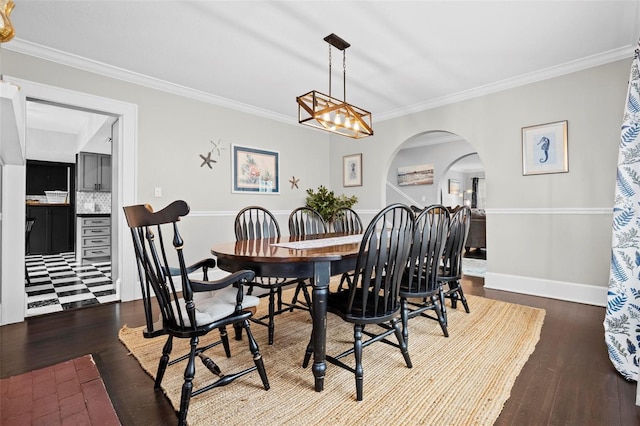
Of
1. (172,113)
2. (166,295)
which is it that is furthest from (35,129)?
(166,295)

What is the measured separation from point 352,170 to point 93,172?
5.16 meters

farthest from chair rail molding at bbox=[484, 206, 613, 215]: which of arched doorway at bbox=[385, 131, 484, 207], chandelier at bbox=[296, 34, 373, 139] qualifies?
arched doorway at bbox=[385, 131, 484, 207]

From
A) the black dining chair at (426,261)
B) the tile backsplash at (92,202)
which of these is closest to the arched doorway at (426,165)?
the black dining chair at (426,261)

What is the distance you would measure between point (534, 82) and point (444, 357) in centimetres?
319

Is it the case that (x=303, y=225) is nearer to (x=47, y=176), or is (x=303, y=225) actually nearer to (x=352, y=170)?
(x=352, y=170)

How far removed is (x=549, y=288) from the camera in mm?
3354

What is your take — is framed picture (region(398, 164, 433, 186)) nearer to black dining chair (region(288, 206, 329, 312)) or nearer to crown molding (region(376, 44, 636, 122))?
crown molding (region(376, 44, 636, 122))

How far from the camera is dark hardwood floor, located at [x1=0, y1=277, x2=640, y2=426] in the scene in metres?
1.43

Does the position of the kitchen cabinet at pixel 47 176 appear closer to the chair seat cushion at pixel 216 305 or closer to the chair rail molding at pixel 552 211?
the chair seat cushion at pixel 216 305

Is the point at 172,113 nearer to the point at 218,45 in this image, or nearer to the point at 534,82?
the point at 218,45

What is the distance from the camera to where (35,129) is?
625 centimetres

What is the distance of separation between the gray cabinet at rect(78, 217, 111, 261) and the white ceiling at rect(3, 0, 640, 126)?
3.62 metres

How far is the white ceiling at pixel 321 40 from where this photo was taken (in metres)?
2.26

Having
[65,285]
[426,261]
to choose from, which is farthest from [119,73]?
[426,261]
